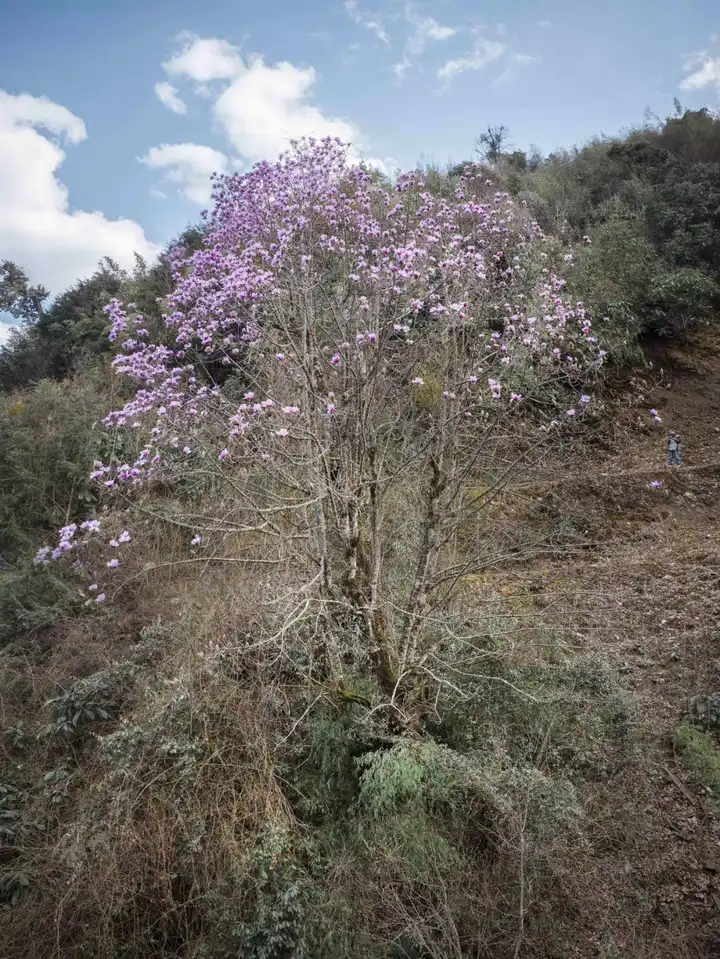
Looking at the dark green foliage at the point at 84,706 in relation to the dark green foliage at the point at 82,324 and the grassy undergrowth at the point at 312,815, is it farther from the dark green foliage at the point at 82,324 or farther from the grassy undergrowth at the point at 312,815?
the dark green foliage at the point at 82,324

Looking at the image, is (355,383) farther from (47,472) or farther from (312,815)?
(47,472)

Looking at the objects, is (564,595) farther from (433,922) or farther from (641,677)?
(433,922)

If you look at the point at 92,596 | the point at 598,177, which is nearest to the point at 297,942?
the point at 92,596

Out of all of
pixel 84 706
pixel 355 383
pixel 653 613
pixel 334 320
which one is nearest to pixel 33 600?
pixel 84 706

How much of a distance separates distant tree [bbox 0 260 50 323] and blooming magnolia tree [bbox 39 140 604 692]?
25.5 feet

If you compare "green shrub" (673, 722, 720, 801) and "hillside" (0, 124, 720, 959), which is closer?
"hillside" (0, 124, 720, 959)

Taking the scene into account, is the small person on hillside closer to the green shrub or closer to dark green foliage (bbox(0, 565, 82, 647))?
the green shrub

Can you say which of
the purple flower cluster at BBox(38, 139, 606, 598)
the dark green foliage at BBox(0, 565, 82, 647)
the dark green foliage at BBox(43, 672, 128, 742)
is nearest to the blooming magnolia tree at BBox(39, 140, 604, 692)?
the purple flower cluster at BBox(38, 139, 606, 598)

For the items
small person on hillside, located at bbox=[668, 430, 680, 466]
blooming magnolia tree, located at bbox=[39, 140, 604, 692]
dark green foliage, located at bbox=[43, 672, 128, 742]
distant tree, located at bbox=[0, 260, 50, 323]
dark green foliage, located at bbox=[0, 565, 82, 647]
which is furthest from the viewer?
distant tree, located at bbox=[0, 260, 50, 323]

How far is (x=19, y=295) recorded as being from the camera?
645 inches

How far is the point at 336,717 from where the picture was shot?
4215 mm

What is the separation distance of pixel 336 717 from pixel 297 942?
4.17 feet

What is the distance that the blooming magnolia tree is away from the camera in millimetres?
3877

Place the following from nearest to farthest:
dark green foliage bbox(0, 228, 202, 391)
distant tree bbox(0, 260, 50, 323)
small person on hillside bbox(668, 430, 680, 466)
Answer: small person on hillside bbox(668, 430, 680, 466), dark green foliage bbox(0, 228, 202, 391), distant tree bbox(0, 260, 50, 323)
